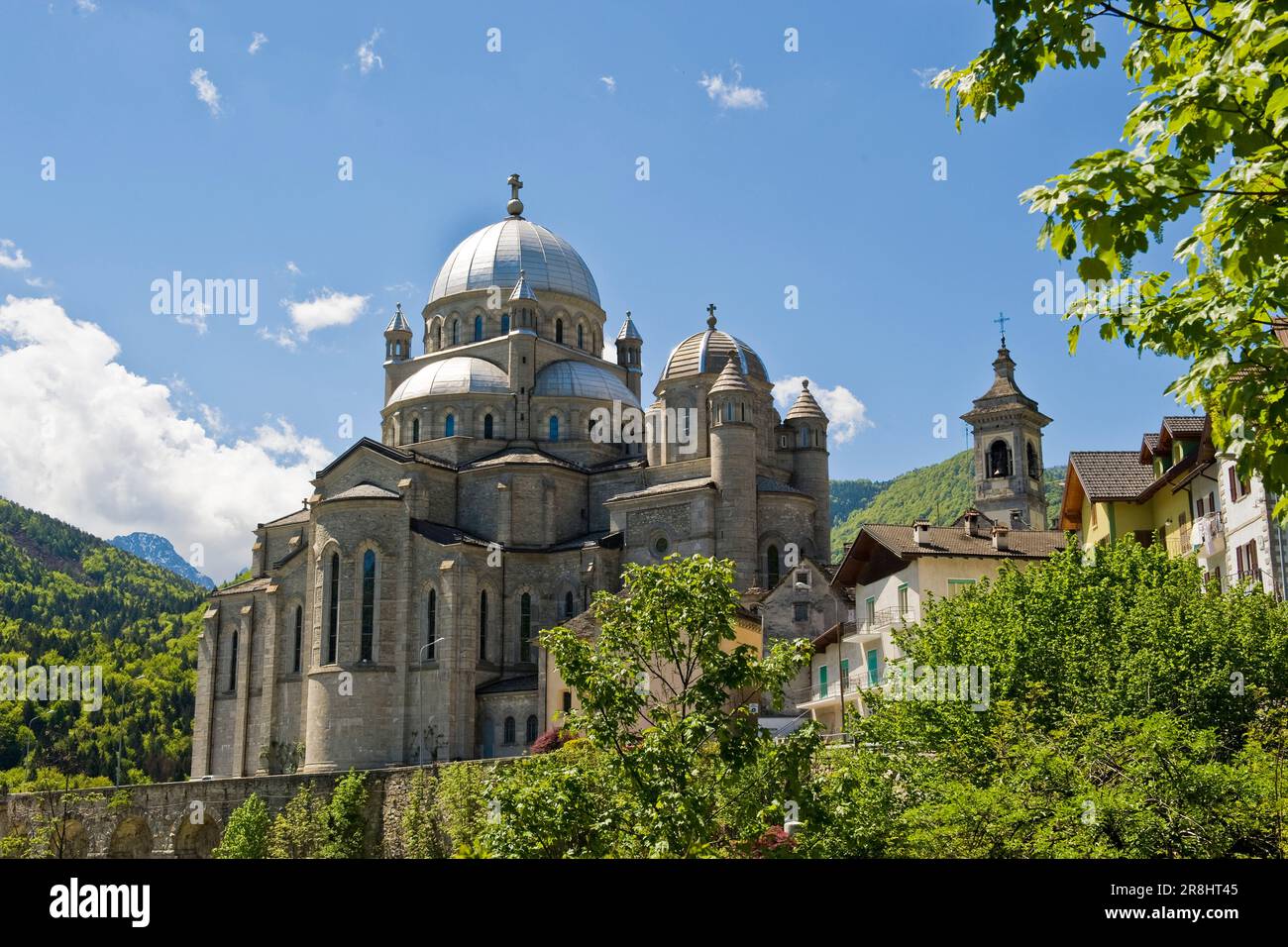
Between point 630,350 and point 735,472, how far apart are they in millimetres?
22446

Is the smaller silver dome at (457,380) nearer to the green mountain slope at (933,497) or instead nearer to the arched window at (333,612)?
the arched window at (333,612)

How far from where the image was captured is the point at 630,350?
80000mm

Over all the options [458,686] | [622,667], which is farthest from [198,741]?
[622,667]

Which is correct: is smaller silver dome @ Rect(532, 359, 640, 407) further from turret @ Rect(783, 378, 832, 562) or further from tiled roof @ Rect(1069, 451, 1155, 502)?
tiled roof @ Rect(1069, 451, 1155, 502)

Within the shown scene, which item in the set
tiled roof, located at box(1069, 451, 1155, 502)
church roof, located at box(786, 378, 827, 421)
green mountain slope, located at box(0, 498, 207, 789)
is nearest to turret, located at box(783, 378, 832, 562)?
church roof, located at box(786, 378, 827, 421)

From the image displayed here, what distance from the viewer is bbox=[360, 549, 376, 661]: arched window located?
61812 mm

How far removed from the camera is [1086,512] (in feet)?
144

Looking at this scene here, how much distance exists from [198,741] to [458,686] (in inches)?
720

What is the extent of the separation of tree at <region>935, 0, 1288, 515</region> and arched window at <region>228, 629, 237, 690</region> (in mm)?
65492

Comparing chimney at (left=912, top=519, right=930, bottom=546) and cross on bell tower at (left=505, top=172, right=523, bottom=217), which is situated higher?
cross on bell tower at (left=505, top=172, right=523, bottom=217)

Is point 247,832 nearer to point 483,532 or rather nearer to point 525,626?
point 525,626

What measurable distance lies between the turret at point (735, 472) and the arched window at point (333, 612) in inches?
701

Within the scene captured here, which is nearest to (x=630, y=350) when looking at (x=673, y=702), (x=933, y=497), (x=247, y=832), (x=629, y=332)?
(x=629, y=332)
